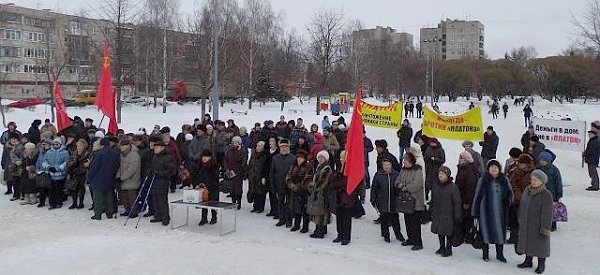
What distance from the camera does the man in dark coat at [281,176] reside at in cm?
1023

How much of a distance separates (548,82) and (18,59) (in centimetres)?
7338

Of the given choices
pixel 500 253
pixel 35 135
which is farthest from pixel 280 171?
pixel 35 135

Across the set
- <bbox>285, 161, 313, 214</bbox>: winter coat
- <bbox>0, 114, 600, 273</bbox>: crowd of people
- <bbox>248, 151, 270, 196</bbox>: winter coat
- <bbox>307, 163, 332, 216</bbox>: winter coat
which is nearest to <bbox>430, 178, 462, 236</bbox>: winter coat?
<bbox>0, 114, 600, 273</bbox>: crowd of people

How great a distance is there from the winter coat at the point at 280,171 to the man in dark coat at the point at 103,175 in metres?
3.09

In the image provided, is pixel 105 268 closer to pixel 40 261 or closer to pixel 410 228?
pixel 40 261

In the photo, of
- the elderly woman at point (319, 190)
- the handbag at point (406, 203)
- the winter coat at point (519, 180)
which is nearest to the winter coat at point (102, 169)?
the elderly woman at point (319, 190)

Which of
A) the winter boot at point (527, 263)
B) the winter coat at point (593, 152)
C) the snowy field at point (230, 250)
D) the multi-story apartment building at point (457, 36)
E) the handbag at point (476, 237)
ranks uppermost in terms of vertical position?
the multi-story apartment building at point (457, 36)

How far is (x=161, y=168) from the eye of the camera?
1010cm

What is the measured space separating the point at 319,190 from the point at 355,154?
86cm

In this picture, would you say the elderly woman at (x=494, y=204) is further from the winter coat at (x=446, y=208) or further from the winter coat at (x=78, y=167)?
the winter coat at (x=78, y=167)

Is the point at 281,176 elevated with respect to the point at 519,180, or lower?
lower

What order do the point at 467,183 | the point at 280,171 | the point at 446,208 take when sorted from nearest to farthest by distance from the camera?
the point at 446,208
the point at 467,183
the point at 280,171

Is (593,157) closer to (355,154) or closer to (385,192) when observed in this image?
(385,192)

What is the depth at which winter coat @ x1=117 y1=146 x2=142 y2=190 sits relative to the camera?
34.9 feet
